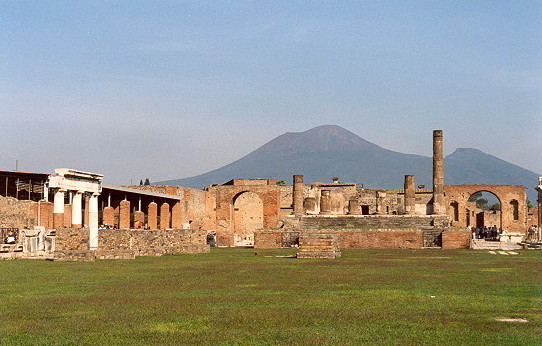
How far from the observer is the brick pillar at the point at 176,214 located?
5222cm

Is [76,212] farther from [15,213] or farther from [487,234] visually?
[487,234]

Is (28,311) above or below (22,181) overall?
below

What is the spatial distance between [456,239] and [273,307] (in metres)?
25.1

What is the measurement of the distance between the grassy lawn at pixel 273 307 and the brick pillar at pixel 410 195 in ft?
104

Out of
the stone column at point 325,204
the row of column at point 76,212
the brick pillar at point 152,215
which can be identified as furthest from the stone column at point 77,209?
the stone column at point 325,204

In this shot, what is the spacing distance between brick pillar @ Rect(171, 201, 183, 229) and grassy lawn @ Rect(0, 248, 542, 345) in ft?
115

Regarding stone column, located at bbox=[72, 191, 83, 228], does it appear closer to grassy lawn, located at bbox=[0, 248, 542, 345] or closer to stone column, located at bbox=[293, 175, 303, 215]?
grassy lawn, located at bbox=[0, 248, 542, 345]

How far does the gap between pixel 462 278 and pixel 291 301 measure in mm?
5436

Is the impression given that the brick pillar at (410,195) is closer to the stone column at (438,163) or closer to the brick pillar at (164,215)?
the stone column at (438,163)

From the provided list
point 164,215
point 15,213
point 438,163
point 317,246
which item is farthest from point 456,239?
point 164,215

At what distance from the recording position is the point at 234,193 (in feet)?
193

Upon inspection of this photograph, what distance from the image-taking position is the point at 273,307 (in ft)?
33.2

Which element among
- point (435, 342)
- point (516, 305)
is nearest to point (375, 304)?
point (516, 305)

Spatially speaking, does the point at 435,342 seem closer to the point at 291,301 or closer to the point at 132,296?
the point at 291,301
